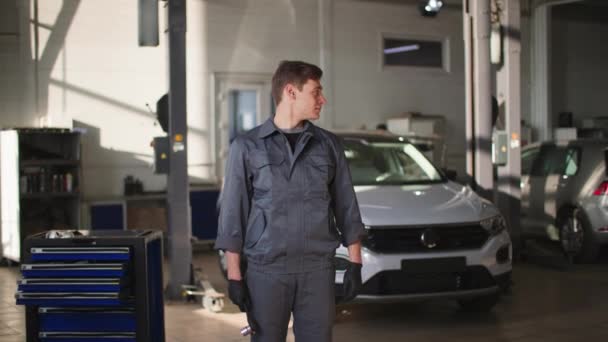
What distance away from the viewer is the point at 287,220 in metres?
3.45

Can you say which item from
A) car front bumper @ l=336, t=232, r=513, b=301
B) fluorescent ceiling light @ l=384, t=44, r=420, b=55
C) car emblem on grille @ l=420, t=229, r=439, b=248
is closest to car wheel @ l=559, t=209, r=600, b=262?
car front bumper @ l=336, t=232, r=513, b=301

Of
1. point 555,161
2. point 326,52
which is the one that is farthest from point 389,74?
point 555,161

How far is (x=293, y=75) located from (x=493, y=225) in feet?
12.2

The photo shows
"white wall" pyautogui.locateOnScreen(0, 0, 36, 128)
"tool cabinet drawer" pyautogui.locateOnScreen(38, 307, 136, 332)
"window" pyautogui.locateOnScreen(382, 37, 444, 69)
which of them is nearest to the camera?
"tool cabinet drawer" pyautogui.locateOnScreen(38, 307, 136, 332)

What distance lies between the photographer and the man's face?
3.55 metres

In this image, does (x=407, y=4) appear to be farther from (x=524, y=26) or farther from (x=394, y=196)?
(x=394, y=196)

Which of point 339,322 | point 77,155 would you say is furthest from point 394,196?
point 77,155

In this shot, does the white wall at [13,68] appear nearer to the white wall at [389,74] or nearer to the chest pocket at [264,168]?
the white wall at [389,74]

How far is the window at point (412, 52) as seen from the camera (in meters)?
14.5

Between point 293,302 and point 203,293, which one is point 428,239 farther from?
point 293,302

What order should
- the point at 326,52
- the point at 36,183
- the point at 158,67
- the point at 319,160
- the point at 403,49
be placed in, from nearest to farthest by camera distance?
the point at 319,160, the point at 36,183, the point at 158,67, the point at 326,52, the point at 403,49

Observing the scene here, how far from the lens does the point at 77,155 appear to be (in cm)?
1105

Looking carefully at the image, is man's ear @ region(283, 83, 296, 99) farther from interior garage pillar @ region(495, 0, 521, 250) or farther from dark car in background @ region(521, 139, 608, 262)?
dark car in background @ region(521, 139, 608, 262)

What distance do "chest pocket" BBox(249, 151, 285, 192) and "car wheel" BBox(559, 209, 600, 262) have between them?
24.0ft
